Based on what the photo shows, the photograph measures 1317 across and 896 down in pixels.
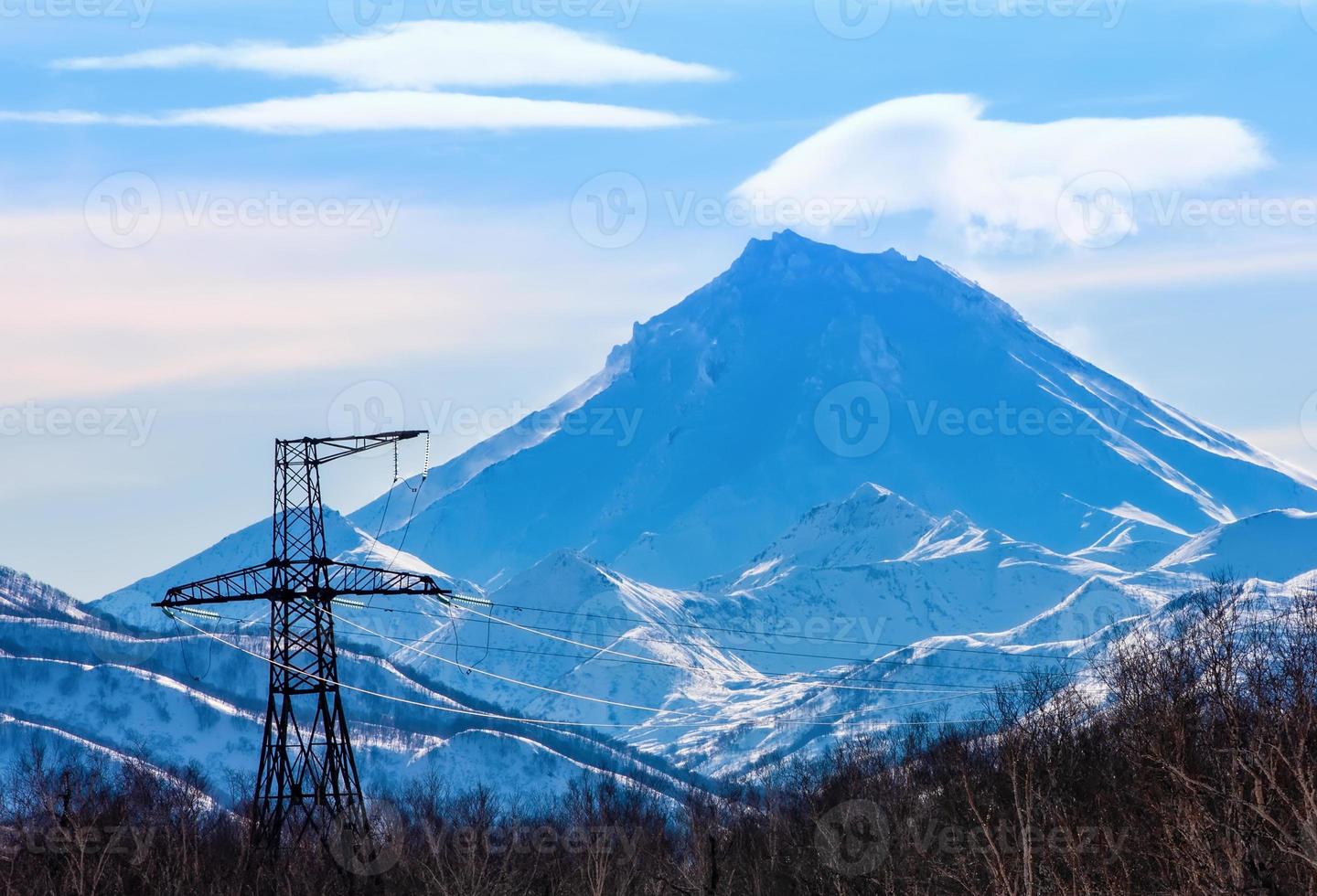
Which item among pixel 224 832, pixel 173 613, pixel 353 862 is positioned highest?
pixel 173 613

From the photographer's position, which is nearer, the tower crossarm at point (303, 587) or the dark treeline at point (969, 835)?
the dark treeline at point (969, 835)

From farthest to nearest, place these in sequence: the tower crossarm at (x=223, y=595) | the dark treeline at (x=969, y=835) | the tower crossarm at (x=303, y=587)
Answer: the tower crossarm at (x=303, y=587), the tower crossarm at (x=223, y=595), the dark treeline at (x=969, y=835)

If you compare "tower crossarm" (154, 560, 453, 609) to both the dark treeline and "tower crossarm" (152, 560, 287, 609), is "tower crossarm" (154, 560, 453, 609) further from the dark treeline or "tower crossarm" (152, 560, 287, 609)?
the dark treeline

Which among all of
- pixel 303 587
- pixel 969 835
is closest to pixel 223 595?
pixel 303 587

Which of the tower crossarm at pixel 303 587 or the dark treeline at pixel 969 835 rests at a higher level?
the tower crossarm at pixel 303 587

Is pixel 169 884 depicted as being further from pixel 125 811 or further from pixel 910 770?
pixel 910 770

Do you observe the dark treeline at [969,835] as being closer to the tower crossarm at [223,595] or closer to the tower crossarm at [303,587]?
the tower crossarm at [223,595]

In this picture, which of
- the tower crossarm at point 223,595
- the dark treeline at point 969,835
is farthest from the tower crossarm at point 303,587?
the dark treeline at point 969,835

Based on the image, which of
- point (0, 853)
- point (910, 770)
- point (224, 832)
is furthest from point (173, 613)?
point (224, 832)
